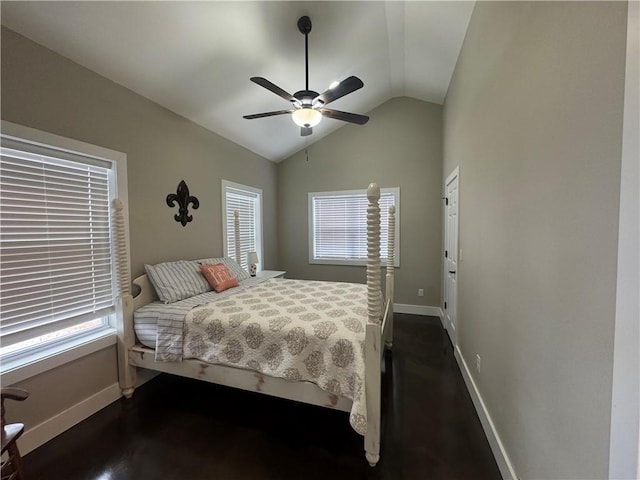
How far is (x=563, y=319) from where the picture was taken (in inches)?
40.3

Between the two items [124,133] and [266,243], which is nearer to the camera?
[124,133]

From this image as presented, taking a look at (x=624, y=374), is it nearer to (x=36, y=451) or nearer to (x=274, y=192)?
(x=36, y=451)

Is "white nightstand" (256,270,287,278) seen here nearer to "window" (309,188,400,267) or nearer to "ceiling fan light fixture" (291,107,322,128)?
"window" (309,188,400,267)

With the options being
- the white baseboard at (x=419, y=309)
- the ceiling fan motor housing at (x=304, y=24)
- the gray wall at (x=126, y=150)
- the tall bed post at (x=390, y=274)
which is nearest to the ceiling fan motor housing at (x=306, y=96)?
the ceiling fan motor housing at (x=304, y=24)

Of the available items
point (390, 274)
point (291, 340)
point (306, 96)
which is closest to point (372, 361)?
point (291, 340)

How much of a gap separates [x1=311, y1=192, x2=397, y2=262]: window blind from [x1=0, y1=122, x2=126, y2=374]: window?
3155 mm

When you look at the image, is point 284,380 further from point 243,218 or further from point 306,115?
point 243,218

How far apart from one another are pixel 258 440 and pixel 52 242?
2.06 meters

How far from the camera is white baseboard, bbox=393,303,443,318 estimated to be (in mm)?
4277

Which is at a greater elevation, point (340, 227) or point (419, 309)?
point (340, 227)

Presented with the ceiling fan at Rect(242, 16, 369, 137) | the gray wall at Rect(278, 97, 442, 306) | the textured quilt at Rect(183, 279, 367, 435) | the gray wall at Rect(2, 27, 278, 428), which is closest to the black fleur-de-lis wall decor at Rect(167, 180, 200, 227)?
the gray wall at Rect(2, 27, 278, 428)

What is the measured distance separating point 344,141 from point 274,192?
1588mm

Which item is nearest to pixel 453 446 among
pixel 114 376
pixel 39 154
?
pixel 114 376

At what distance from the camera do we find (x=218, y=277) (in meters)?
2.96
